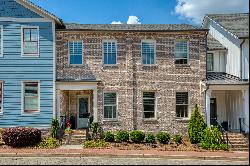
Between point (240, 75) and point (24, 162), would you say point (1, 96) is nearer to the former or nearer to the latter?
point (24, 162)

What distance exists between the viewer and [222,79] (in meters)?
26.3

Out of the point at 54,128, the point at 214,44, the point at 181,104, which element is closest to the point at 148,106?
the point at 181,104

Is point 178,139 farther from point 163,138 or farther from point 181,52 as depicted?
point 181,52

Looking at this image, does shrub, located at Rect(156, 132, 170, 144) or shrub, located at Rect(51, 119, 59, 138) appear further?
shrub, located at Rect(51, 119, 59, 138)

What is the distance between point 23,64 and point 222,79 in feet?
40.7

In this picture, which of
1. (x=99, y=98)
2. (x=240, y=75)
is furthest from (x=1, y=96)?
(x=240, y=75)

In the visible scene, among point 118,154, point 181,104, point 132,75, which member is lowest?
point 118,154

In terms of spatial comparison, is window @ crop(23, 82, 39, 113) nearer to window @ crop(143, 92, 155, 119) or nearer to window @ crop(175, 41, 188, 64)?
window @ crop(143, 92, 155, 119)

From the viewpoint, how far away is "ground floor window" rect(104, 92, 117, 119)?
26.4 metres

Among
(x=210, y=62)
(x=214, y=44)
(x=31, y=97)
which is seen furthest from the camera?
(x=214, y=44)

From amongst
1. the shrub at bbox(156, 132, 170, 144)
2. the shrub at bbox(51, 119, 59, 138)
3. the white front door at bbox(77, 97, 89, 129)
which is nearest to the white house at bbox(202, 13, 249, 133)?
the shrub at bbox(156, 132, 170, 144)

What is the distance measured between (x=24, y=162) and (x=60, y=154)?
2.49m

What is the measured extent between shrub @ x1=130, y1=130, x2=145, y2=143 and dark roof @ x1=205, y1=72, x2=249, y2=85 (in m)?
5.12

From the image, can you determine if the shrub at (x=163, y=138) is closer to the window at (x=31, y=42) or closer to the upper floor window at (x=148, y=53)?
the upper floor window at (x=148, y=53)
